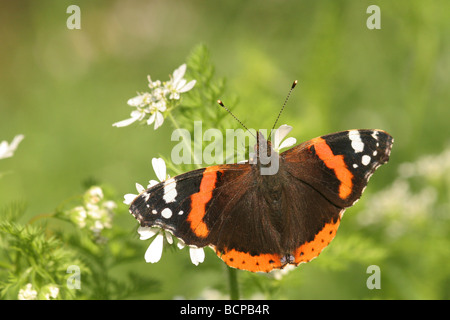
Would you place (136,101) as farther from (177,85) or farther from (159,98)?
(177,85)

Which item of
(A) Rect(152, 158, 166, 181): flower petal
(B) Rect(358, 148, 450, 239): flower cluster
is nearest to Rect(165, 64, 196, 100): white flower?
(A) Rect(152, 158, 166, 181): flower petal

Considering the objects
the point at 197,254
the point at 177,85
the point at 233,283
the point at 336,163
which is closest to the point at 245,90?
the point at 177,85

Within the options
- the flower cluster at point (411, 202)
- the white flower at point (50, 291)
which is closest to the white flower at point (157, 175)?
the white flower at point (50, 291)

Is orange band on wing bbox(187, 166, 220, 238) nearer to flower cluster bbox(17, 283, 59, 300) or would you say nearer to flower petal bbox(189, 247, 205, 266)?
flower petal bbox(189, 247, 205, 266)

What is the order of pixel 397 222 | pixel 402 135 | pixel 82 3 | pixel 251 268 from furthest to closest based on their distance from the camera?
pixel 82 3 → pixel 402 135 → pixel 397 222 → pixel 251 268

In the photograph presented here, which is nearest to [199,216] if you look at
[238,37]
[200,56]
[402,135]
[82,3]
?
[200,56]
